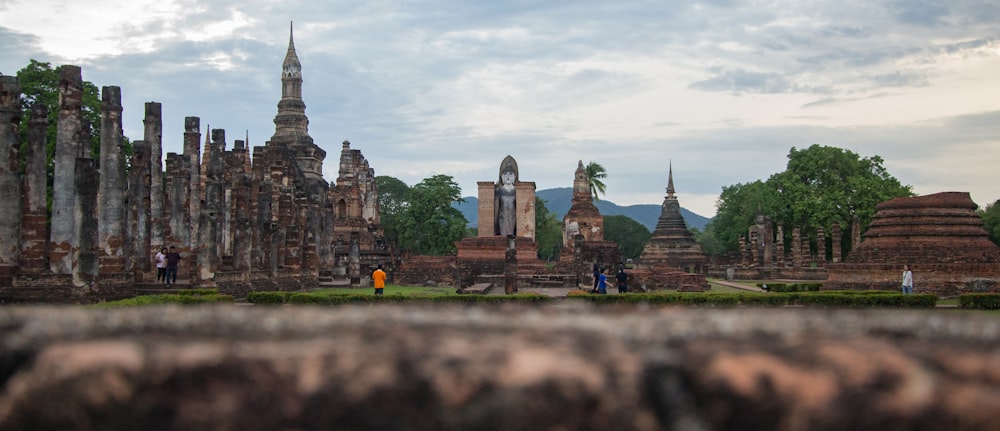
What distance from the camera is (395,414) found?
7.31 feet

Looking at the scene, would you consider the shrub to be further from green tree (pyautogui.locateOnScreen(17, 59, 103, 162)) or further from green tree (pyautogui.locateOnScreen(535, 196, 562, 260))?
green tree (pyautogui.locateOnScreen(535, 196, 562, 260))

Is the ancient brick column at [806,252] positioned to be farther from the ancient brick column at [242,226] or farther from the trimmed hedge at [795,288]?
the ancient brick column at [242,226]

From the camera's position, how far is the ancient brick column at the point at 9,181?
18.1 m

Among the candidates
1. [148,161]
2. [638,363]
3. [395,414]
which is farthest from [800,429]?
[148,161]

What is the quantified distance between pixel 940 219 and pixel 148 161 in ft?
89.3

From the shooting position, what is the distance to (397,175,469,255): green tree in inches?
2566

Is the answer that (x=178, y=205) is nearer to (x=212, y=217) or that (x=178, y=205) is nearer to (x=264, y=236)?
(x=212, y=217)

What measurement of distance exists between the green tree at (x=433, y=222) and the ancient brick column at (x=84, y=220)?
46035mm

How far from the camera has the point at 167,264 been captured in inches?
914

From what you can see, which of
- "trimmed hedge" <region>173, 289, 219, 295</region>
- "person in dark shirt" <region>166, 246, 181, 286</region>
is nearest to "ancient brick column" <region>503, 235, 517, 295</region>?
"trimmed hedge" <region>173, 289, 219, 295</region>

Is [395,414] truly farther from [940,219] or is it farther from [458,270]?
[458,270]

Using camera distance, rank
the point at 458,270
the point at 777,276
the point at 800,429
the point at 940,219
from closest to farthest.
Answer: the point at 800,429 → the point at 940,219 → the point at 458,270 → the point at 777,276

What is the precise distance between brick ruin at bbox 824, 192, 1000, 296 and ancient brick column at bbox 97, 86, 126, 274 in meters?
23.5

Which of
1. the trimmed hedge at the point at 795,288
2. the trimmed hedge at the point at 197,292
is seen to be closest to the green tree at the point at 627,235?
the trimmed hedge at the point at 795,288
